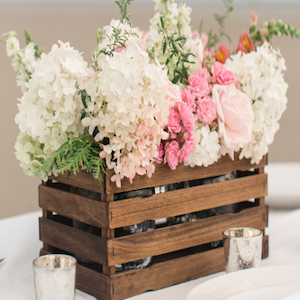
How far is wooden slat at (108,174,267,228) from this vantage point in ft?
2.41

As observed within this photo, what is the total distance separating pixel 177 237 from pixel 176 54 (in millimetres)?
355

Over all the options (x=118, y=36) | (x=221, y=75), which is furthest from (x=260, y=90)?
(x=118, y=36)

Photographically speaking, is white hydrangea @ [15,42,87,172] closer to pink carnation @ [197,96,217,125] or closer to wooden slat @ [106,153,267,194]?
wooden slat @ [106,153,267,194]

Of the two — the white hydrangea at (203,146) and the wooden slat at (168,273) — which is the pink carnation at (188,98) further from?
the wooden slat at (168,273)

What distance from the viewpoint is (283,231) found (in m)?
1.07

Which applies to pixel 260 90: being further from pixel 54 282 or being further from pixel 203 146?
pixel 54 282

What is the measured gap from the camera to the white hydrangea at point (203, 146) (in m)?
0.79

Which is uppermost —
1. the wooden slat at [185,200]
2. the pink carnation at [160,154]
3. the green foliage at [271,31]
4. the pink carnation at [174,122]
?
the green foliage at [271,31]

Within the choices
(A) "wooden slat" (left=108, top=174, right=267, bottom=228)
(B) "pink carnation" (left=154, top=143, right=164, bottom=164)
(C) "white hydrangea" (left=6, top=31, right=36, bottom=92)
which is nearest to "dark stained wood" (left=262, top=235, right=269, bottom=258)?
(A) "wooden slat" (left=108, top=174, right=267, bottom=228)

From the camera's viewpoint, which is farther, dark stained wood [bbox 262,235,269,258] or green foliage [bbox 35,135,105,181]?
dark stained wood [bbox 262,235,269,258]

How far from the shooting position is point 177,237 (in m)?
0.83

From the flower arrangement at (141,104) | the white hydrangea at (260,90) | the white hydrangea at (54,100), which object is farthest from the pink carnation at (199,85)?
the white hydrangea at (54,100)

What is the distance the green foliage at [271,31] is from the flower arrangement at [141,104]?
4.8 inches

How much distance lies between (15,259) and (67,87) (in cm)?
44
